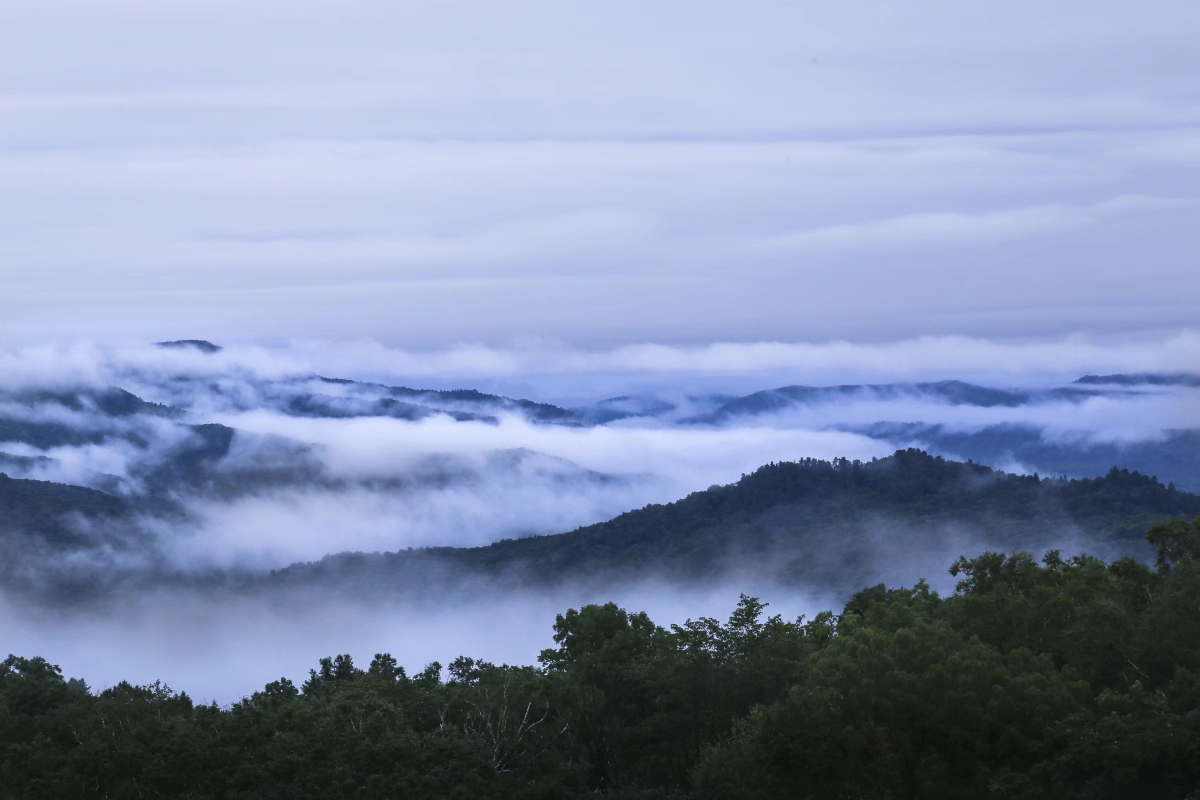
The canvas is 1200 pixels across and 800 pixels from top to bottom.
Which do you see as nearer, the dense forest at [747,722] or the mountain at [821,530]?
the dense forest at [747,722]

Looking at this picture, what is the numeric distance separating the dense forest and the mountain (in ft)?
347

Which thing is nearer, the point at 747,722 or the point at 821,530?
the point at 747,722

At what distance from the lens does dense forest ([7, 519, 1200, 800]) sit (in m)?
33.8

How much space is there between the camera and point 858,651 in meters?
37.8

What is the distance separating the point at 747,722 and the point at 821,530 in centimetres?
13668

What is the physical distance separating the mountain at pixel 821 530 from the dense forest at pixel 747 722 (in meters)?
106

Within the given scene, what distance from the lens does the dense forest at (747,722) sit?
3381 centimetres

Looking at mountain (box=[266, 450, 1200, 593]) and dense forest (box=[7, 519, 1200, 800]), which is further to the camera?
mountain (box=[266, 450, 1200, 593])

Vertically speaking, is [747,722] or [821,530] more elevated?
[821,530]

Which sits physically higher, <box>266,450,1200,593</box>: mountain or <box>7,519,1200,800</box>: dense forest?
<box>266,450,1200,593</box>: mountain

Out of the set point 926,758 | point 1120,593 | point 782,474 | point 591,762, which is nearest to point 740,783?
point 926,758

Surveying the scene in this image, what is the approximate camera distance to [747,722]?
3847cm

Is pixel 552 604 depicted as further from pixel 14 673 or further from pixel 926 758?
pixel 926 758

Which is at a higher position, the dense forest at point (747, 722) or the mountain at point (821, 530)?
the mountain at point (821, 530)
